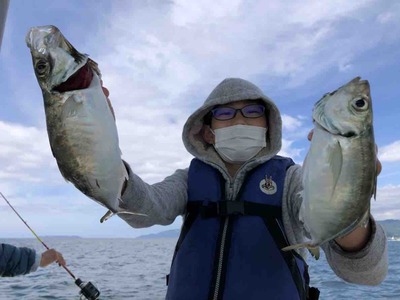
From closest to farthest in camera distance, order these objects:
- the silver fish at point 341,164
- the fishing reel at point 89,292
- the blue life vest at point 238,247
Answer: the silver fish at point 341,164
the blue life vest at point 238,247
the fishing reel at point 89,292

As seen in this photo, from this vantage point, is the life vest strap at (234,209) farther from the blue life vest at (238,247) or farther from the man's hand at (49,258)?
the man's hand at (49,258)

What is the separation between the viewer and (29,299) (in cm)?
1359

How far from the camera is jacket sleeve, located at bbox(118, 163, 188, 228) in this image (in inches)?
114

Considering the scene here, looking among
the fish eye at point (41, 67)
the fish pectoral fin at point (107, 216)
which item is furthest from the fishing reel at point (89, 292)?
the fish eye at point (41, 67)

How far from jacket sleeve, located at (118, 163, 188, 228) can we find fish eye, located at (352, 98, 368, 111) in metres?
1.38

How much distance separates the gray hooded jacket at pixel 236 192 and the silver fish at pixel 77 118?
662mm

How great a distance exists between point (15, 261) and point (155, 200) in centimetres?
529

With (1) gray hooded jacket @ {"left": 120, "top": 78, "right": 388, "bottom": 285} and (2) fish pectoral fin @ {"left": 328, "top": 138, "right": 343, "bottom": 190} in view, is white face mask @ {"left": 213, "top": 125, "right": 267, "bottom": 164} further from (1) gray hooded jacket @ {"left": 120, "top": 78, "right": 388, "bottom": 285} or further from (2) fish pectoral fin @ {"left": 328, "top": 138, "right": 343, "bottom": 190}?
(2) fish pectoral fin @ {"left": 328, "top": 138, "right": 343, "bottom": 190}

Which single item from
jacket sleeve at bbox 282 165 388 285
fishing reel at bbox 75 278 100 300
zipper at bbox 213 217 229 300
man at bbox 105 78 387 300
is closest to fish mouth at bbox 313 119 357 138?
jacket sleeve at bbox 282 165 388 285

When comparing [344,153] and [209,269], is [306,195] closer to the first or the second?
[344,153]

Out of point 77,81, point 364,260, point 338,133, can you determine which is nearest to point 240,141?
point 364,260

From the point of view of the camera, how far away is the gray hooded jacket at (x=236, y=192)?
9.75 ft

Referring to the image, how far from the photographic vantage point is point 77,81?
2.13 m

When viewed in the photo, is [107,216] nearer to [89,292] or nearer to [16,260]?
[16,260]
